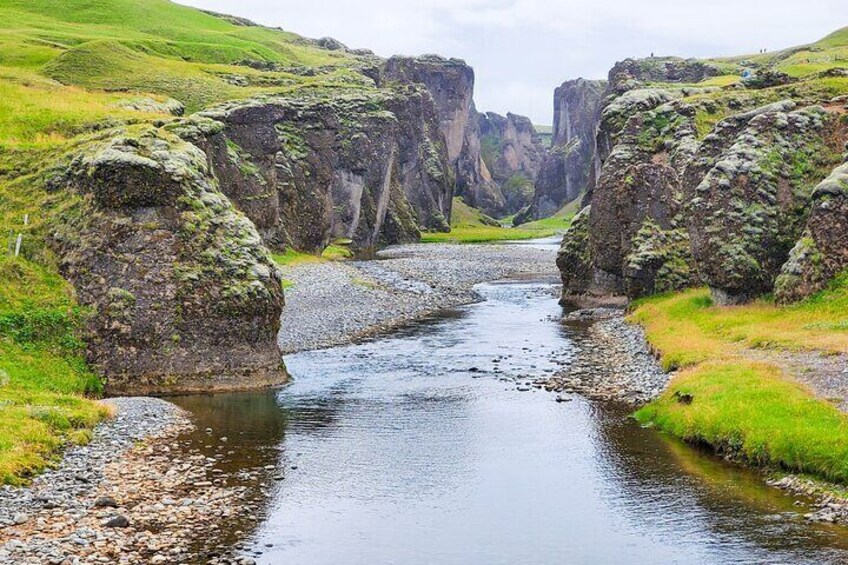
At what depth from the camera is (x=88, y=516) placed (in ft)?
85.3

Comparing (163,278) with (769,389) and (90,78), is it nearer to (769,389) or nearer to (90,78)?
(769,389)

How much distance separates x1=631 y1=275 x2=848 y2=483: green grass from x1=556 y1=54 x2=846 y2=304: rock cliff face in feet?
10.5

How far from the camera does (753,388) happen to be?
37312 millimetres

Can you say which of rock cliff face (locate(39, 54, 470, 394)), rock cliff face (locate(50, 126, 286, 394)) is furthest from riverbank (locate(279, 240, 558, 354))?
rock cliff face (locate(50, 126, 286, 394))

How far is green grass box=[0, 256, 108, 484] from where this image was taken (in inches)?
1238

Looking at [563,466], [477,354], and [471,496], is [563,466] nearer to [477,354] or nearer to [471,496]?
[471,496]

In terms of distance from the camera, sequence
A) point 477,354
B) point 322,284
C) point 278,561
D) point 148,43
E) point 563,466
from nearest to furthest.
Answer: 1. point 278,561
2. point 563,466
3. point 477,354
4. point 322,284
5. point 148,43

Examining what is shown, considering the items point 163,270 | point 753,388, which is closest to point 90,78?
point 163,270

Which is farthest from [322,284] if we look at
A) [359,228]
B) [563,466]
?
[359,228]

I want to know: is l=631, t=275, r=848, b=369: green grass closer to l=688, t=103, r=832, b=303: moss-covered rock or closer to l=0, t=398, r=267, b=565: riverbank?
l=688, t=103, r=832, b=303: moss-covered rock

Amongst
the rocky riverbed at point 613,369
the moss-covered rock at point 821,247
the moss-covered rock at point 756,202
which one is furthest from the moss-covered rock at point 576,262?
the moss-covered rock at point 821,247

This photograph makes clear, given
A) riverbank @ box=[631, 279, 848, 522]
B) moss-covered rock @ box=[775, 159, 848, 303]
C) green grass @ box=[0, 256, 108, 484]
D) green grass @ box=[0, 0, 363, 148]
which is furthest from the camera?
green grass @ box=[0, 0, 363, 148]

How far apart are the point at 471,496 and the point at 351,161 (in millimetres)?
125038

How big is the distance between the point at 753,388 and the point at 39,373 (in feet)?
107
